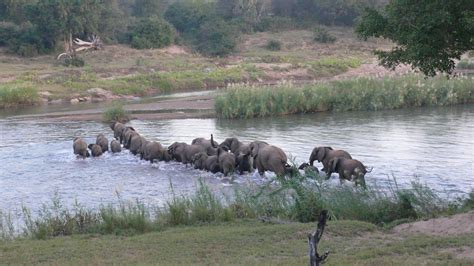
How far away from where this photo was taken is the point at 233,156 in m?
21.0

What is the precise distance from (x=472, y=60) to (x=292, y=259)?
57.2m

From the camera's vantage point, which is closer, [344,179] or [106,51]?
[344,179]

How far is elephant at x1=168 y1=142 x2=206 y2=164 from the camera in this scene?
2300 centimetres

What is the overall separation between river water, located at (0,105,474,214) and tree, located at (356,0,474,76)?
4.01m

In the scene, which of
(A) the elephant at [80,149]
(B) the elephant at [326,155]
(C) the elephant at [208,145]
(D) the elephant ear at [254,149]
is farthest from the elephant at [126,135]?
(B) the elephant at [326,155]

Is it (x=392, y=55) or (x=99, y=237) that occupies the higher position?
(x=392, y=55)

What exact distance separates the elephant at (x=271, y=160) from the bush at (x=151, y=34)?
52.5 meters

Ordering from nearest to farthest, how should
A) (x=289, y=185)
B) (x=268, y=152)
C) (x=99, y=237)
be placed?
(x=99, y=237) < (x=289, y=185) < (x=268, y=152)

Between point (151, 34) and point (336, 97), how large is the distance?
38.9m

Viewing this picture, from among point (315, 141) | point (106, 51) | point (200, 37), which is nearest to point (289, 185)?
point (315, 141)

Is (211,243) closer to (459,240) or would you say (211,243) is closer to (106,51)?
(459,240)

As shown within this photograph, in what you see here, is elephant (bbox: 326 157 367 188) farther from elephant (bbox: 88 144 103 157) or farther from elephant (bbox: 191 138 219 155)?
elephant (bbox: 88 144 103 157)

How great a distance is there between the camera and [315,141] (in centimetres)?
2712

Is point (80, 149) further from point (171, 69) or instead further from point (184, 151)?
point (171, 69)
